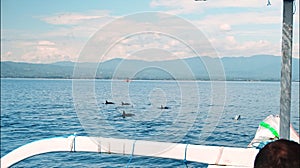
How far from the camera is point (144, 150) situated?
426 cm

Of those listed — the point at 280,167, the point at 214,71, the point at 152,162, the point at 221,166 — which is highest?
the point at 214,71

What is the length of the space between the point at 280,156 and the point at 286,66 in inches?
105

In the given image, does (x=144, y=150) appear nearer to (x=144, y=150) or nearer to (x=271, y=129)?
(x=144, y=150)

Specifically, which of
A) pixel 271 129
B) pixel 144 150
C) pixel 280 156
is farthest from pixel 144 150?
pixel 280 156

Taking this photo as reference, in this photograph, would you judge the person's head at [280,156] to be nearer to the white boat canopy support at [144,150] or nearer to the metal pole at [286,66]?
the metal pole at [286,66]

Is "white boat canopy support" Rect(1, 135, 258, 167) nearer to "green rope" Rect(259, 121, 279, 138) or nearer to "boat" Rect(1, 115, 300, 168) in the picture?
"boat" Rect(1, 115, 300, 168)

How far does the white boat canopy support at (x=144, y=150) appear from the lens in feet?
12.8

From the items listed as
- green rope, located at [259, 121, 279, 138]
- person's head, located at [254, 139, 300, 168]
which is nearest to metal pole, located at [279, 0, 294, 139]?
green rope, located at [259, 121, 279, 138]

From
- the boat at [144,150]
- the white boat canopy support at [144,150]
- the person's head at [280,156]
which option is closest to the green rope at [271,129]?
the boat at [144,150]

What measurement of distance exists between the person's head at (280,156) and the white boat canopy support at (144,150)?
9.00 ft

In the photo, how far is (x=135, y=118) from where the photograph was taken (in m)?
25.8

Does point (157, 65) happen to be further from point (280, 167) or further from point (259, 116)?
point (259, 116)

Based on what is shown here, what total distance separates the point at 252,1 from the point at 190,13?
0.64 meters

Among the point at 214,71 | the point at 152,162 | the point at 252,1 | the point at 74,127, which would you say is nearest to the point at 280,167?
the point at 214,71
